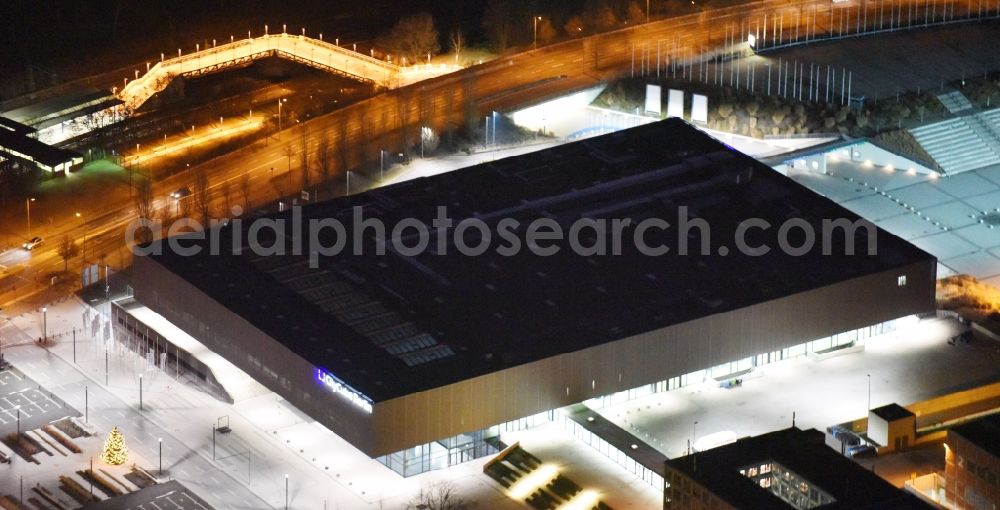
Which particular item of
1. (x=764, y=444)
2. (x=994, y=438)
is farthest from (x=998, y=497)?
(x=764, y=444)

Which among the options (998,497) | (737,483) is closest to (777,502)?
(737,483)

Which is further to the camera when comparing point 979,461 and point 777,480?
point 979,461

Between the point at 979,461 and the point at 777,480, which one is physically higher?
the point at 777,480

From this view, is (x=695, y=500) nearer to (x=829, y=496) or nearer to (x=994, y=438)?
(x=829, y=496)

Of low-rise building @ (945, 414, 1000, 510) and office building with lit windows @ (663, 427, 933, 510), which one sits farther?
low-rise building @ (945, 414, 1000, 510)

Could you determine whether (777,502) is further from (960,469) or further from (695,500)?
(960,469)

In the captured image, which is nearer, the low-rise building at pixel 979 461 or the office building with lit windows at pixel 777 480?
the office building with lit windows at pixel 777 480

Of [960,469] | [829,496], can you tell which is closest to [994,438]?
[960,469]

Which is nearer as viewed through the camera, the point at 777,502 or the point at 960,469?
the point at 777,502
